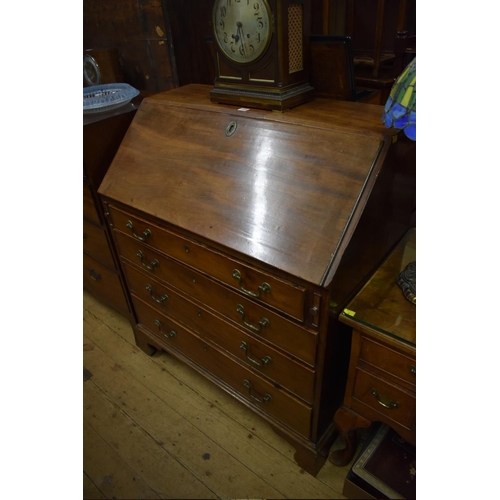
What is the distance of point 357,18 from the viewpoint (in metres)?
2.20

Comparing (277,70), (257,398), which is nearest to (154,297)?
(257,398)

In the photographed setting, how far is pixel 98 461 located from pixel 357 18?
2648 millimetres

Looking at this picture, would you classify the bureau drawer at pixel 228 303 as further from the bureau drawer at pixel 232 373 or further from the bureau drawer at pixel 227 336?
the bureau drawer at pixel 232 373

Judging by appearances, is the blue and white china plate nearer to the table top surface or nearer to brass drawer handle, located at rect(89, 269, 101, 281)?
brass drawer handle, located at rect(89, 269, 101, 281)

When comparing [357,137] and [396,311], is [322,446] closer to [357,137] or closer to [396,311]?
[396,311]

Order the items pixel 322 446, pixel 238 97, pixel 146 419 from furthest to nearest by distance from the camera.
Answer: pixel 146 419
pixel 322 446
pixel 238 97

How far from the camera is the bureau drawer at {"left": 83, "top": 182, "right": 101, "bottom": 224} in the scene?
5.25 feet

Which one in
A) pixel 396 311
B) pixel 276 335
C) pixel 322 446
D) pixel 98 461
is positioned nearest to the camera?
pixel 396 311

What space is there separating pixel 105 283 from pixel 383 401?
4.87 feet

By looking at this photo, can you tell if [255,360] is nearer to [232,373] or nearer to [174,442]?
[232,373]

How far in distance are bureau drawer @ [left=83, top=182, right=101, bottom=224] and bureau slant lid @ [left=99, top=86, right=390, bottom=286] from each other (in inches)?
10.4

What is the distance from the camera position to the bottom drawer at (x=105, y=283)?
6.16ft

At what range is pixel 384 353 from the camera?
3.12ft

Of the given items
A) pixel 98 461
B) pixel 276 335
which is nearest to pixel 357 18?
pixel 276 335
